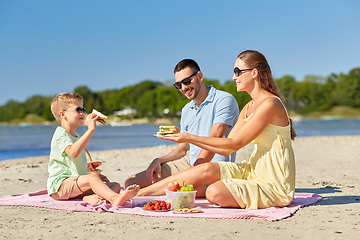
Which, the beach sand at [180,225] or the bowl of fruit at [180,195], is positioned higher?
the bowl of fruit at [180,195]

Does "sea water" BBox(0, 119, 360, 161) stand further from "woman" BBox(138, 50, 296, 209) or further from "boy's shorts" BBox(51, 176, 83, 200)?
"woman" BBox(138, 50, 296, 209)

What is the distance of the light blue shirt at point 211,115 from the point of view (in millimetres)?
4980

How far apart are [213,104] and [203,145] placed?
0.93 meters

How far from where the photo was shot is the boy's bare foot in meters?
4.39

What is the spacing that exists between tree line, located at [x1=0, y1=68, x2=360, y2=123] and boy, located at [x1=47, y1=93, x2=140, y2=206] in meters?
79.5

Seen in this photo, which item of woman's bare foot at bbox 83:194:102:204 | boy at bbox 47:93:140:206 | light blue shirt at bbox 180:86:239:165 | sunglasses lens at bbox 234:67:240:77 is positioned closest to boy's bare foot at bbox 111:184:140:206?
boy at bbox 47:93:140:206

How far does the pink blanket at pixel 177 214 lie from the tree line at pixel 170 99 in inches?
3131

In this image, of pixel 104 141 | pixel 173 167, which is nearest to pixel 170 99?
pixel 104 141

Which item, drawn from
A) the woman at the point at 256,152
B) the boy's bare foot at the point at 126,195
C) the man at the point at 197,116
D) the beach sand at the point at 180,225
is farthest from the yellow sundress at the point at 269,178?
the boy's bare foot at the point at 126,195

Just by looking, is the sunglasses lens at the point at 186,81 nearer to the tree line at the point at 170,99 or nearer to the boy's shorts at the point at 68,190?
the boy's shorts at the point at 68,190

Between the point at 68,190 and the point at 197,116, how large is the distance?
6.32 ft

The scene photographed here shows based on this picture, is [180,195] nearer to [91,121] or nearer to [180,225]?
[180,225]

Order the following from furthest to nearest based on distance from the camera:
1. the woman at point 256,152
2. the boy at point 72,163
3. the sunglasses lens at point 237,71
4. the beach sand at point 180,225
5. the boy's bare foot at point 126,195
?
the boy at point 72,163, the sunglasses lens at point 237,71, the boy's bare foot at point 126,195, the woman at point 256,152, the beach sand at point 180,225

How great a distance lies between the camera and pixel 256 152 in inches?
177
